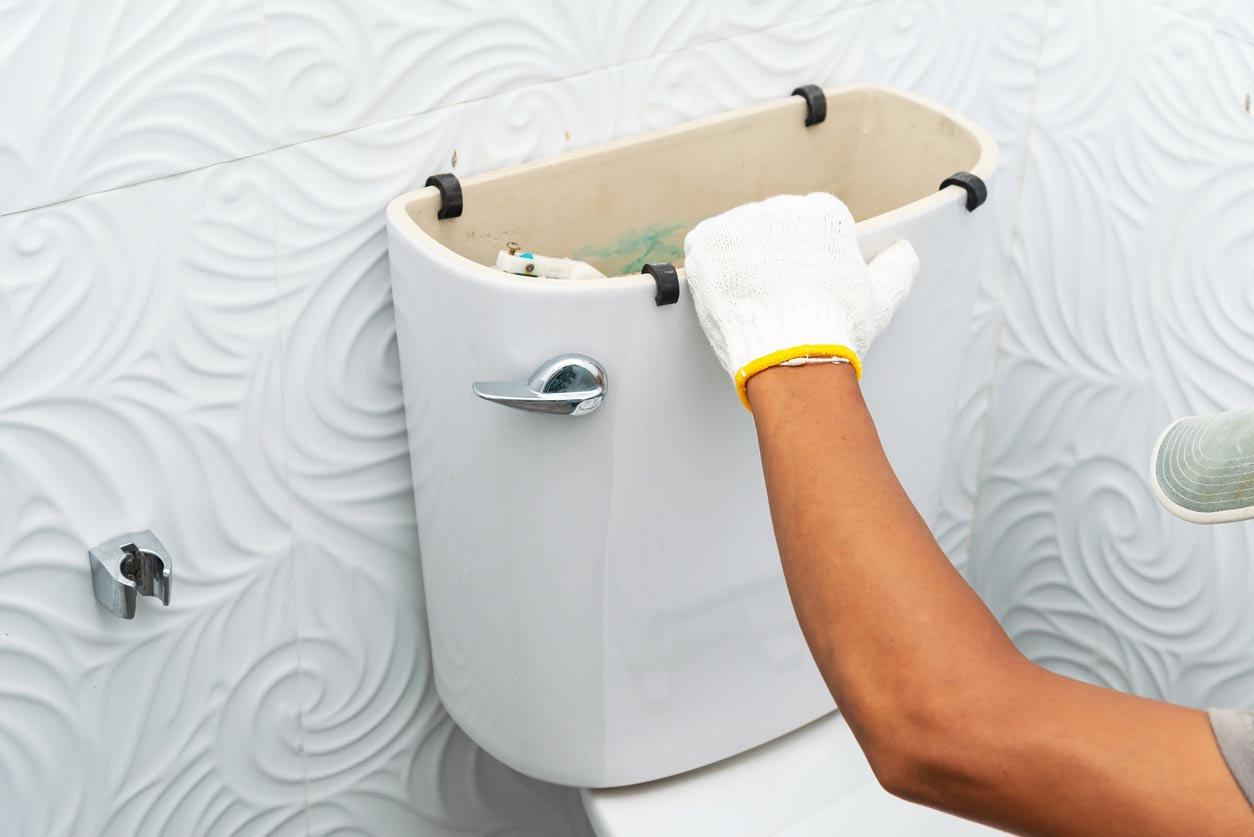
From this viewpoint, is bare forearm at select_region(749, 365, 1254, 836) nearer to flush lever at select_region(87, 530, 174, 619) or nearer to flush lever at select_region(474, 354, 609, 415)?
flush lever at select_region(474, 354, 609, 415)

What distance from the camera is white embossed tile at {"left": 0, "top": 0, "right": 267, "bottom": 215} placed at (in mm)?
671

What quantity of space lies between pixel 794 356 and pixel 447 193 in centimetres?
26

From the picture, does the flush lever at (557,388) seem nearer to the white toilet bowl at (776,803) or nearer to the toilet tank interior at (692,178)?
the toilet tank interior at (692,178)

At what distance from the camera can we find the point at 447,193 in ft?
2.66

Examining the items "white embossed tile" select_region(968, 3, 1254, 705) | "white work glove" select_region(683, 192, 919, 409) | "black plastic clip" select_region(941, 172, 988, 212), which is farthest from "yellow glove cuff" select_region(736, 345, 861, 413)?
"white embossed tile" select_region(968, 3, 1254, 705)

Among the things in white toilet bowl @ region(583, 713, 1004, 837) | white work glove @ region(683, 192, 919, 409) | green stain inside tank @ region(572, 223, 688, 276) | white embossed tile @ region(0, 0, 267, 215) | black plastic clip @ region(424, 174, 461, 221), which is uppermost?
white embossed tile @ region(0, 0, 267, 215)

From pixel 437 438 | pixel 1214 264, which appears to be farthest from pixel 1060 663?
pixel 437 438

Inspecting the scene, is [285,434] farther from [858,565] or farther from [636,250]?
[858,565]

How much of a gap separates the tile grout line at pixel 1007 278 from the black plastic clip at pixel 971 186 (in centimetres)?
28

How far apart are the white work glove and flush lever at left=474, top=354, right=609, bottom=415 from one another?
0.23ft

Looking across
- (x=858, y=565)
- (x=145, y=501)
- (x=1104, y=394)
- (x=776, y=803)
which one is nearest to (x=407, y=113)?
(x=145, y=501)

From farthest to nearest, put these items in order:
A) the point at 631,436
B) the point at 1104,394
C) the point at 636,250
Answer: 1. the point at 1104,394
2. the point at 636,250
3. the point at 631,436

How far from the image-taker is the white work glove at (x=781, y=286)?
2.22ft

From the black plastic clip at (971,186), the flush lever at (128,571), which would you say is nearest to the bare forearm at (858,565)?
the black plastic clip at (971,186)
